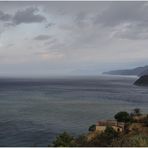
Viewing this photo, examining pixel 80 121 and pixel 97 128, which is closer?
pixel 97 128

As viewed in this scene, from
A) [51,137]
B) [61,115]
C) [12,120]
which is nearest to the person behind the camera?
[51,137]

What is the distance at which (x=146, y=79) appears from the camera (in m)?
129

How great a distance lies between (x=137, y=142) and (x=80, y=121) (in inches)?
1351

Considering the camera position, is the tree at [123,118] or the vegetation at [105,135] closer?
the vegetation at [105,135]

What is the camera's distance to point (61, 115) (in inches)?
1855

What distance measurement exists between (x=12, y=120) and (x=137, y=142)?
35.8 metres

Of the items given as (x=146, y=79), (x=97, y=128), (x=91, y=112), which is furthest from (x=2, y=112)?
(x=146, y=79)

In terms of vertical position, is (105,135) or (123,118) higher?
(123,118)

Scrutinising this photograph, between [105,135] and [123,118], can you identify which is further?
[123,118]

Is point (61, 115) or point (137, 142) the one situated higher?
point (137, 142)

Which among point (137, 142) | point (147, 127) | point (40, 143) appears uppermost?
point (137, 142)

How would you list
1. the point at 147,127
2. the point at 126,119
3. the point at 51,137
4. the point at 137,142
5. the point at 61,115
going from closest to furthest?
the point at 137,142, the point at 147,127, the point at 126,119, the point at 51,137, the point at 61,115

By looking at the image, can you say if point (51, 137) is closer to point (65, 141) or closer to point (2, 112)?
point (65, 141)

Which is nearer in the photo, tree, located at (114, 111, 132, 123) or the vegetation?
the vegetation
